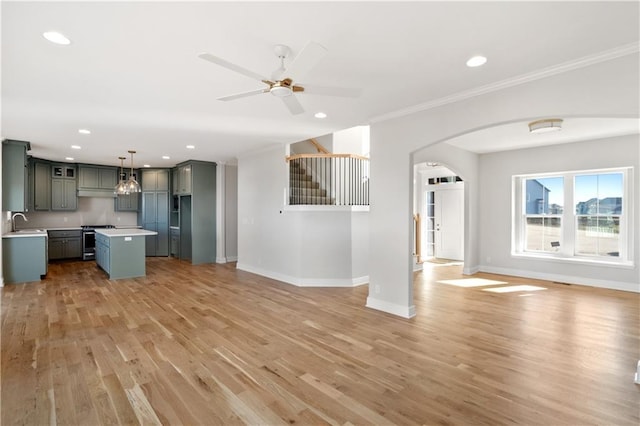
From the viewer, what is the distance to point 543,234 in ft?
21.5

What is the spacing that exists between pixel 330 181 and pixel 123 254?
4.66 metres

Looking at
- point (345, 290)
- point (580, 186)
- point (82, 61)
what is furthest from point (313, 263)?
point (580, 186)

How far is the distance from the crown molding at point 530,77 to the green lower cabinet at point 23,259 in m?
7.09

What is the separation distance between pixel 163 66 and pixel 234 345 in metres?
2.80

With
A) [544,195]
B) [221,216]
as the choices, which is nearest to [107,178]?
[221,216]

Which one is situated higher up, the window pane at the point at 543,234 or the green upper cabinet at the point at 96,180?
the green upper cabinet at the point at 96,180

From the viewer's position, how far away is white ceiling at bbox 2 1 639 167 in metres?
2.04

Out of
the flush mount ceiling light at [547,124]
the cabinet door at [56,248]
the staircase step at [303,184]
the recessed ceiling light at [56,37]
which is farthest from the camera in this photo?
the cabinet door at [56,248]

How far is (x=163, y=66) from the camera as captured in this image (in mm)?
2816

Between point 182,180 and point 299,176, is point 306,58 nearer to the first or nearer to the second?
point 299,176

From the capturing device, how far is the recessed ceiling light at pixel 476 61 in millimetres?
2662

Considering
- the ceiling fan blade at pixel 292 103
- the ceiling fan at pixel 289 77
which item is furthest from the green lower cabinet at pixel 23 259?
the ceiling fan blade at pixel 292 103

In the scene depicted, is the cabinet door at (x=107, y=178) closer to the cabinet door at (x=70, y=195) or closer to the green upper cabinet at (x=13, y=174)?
the cabinet door at (x=70, y=195)

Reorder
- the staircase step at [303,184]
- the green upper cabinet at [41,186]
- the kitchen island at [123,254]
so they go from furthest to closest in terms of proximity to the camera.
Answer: the green upper cabinet at [41,186]
the staircase step at [303,184]
the kitchen island at [123,254]
